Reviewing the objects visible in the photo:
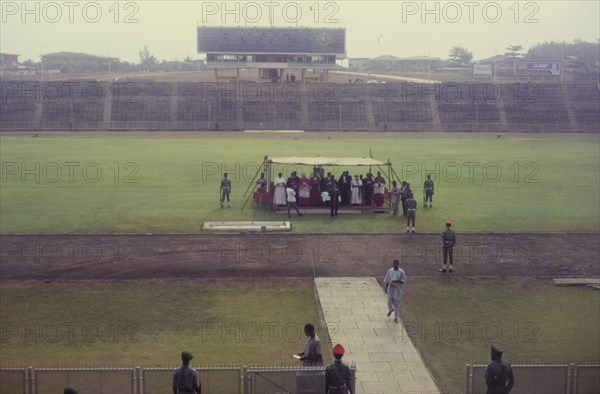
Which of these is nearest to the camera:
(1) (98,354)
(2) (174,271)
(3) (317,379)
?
(3) (317,379)

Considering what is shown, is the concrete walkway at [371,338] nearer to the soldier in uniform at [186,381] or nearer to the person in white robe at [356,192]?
the soldier in uniform at [186,381]

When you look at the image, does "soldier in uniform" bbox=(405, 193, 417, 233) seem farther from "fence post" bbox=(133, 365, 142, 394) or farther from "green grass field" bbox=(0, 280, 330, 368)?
"fence post" bbox=(133, 365, 142, 394)

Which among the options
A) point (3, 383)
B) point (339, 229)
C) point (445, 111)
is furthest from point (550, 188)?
point (445, 111)

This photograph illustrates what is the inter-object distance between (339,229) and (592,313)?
12.4 m

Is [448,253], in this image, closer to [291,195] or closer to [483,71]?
[291,195]

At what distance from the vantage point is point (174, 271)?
22609 millimetres

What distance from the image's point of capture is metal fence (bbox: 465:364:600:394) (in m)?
11.7

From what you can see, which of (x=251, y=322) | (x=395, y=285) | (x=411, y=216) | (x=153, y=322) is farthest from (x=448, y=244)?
(x=153, y=322)

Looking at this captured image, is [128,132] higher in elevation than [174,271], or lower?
higher

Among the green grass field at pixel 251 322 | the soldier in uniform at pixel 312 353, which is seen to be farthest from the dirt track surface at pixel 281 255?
the soldier in uniform at pixel 312 353

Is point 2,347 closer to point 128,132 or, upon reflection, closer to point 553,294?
point 553,294

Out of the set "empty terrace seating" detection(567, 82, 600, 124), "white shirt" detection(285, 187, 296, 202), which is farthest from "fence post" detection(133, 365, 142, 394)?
"empty terrace seating" detection(567, 82, 600, 124)

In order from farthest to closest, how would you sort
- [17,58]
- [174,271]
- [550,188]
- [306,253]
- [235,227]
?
[17,58] → [550,188] → [235,227] → [306,253] → [174,271]

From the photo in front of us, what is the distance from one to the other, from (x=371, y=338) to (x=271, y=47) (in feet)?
288
